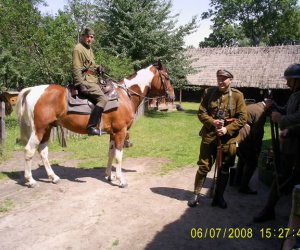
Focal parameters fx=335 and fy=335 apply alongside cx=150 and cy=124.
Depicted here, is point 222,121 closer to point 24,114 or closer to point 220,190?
point 220,190

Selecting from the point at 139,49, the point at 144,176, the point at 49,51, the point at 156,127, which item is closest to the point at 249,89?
the point at 139,49

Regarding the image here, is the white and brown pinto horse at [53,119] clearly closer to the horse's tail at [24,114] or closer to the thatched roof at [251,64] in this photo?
the horse's tail at [24,114]

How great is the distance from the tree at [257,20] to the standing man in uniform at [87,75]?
3911 cm

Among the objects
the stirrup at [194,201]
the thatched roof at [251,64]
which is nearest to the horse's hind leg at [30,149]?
the stirrup at [194,201]

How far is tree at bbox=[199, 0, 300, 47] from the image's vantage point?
41.7m

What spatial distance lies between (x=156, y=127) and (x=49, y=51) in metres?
5.48

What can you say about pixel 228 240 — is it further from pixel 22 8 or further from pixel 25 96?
pixel 22 8

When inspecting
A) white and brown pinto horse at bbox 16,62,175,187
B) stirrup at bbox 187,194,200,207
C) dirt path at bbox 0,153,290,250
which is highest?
white and brown pinto horse at bbox 16,62,175,187

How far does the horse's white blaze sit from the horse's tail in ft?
6.80

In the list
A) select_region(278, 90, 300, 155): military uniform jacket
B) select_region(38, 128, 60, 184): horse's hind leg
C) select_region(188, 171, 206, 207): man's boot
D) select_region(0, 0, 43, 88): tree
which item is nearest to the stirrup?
select_region(188, 171, 206, 207): man's boot

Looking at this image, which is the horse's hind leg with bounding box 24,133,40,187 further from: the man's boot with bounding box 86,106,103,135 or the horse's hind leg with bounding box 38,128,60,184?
the man's boot with bounding box 86,106,103,135

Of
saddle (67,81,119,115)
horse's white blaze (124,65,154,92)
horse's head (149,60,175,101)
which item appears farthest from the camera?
horse's head (149,60,175,101)

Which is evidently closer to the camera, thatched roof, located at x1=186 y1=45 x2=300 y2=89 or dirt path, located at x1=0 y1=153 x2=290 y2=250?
dirt path, located at x1=0 y1=153 x2=290 y2=250

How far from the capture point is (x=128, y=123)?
6.93 m
